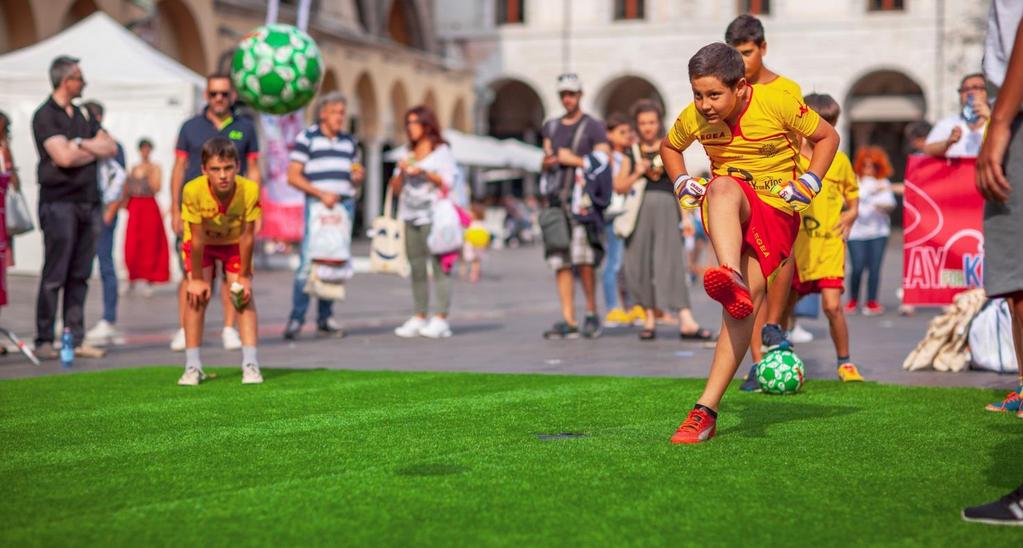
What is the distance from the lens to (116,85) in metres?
17.8

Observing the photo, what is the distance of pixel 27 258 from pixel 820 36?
33.7 meters

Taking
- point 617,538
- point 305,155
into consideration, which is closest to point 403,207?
point 305,155

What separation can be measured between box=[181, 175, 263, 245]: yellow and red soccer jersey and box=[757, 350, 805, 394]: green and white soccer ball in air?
9.63ft

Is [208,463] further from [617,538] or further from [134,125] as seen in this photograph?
[134,125]

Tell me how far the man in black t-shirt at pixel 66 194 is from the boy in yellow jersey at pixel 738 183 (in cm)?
499

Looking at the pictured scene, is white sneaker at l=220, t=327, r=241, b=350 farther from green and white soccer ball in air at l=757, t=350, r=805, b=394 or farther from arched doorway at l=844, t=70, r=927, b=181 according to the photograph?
arched doorway at l=844, t=70, r=927, b=181

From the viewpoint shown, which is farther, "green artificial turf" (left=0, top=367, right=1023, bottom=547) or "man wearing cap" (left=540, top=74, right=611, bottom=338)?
"man wearing cap" (left=540, top=74, right=611, bottom=338)

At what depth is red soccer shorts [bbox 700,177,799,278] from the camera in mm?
6289

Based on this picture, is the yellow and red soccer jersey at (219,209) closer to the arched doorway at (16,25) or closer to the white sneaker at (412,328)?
the white sneaker at (412,328)

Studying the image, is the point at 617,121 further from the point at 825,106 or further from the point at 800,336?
the point at 825,106

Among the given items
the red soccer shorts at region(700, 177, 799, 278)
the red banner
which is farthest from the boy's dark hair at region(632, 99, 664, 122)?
the red soccer shorts at region(700, 177, 799, 278)

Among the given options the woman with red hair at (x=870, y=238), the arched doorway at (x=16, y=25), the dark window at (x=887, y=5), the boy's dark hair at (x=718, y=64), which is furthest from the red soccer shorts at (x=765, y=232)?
the dark window at (x=887, y=5)

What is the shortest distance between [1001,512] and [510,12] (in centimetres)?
4855

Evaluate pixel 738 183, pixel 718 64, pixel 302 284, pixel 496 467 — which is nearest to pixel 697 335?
pixel 302 284
